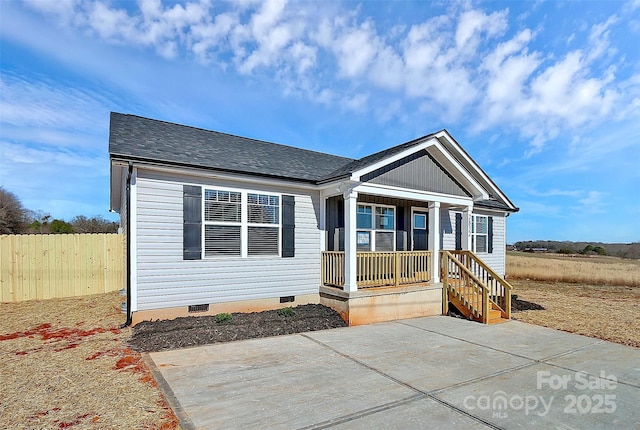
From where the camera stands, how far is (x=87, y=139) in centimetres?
1509

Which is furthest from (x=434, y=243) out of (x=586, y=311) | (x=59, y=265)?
(x=59, y=265)

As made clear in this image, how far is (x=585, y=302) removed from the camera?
11445mm

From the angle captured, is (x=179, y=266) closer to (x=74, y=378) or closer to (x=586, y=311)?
(x=74, y=378)

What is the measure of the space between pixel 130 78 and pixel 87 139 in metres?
6.29

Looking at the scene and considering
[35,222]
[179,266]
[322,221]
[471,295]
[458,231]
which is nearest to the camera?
[179,266]

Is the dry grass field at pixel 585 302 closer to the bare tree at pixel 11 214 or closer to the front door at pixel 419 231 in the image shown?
the front door at pixel 419 231

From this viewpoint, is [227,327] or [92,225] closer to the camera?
[227,327]

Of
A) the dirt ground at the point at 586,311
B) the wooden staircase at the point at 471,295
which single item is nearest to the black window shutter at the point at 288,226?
the wooden staircase at the point at 471,295

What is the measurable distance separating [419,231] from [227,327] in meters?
7.15

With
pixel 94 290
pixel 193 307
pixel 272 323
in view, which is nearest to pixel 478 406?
pixel 272 323

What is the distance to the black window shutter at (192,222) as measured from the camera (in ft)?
23.1

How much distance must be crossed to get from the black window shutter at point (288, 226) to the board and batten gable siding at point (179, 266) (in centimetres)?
18

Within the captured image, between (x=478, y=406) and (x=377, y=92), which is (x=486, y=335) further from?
(x=377, y=92)

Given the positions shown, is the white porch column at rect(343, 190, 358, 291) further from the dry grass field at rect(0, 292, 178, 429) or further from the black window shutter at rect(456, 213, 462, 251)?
the black window shutter at rect(456, 213, 462, 251)
